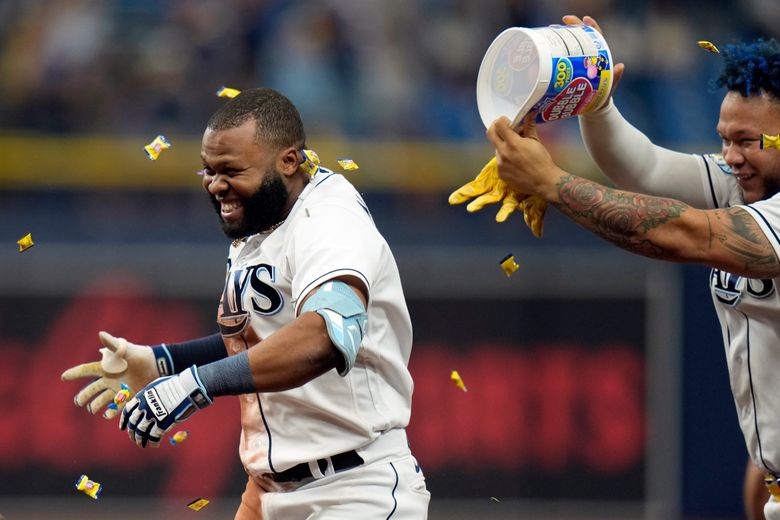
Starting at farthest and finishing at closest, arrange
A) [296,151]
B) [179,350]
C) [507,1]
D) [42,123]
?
[507,1] → [42,123] → [179,350] → [296,151]

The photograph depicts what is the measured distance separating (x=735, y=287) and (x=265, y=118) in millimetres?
1772

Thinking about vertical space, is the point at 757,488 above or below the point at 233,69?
below

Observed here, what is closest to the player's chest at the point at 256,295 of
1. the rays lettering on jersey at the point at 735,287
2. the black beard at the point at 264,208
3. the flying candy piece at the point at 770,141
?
the black beard at the point at 264,208

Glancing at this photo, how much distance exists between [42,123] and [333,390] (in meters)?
6.41

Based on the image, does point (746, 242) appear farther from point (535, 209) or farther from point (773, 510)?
point (773, 510)

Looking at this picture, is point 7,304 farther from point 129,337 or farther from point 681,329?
point 681,329

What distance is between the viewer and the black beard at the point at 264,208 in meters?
4.22

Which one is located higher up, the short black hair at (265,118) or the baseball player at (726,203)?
the short black hair at (265,118)

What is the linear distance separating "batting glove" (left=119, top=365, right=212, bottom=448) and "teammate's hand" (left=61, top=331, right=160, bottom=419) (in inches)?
40.1

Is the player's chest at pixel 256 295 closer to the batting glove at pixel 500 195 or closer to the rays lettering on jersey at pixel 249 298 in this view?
the rays lettering on jersey at pixel 249 298

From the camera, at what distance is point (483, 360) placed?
8.86m

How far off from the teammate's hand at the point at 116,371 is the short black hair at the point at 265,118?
0.93 m

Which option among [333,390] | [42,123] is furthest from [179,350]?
[42,123]

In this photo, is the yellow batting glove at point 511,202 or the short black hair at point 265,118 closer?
the yellow batting glove at point 511,202
